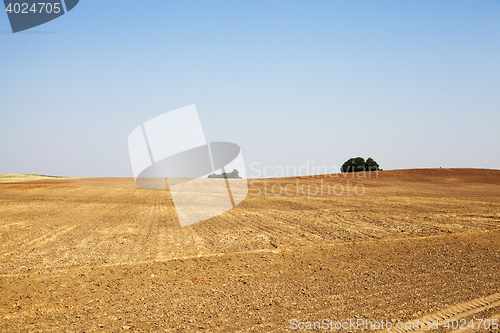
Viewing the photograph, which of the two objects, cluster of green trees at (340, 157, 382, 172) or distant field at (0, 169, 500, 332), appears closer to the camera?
distant field at (0, 169, 500, 332)

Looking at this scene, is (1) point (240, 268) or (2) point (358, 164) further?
(2) point (358, 164)

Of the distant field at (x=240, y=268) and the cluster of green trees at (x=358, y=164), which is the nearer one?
the distant field at (x=240, y=268)

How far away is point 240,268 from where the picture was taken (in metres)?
8.45

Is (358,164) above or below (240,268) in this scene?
above

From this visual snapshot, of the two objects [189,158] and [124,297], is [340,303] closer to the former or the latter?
[124,297]

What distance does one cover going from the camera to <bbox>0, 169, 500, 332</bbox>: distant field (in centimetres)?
572

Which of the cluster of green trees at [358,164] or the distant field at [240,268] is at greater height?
the cluster of green trees at [358,164]

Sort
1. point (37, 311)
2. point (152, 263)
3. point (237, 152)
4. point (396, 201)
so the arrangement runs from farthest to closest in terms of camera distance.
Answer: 1. point (396, 201)
2. point (237, 152)
3. point (152, 263)
4. point (37, 311)

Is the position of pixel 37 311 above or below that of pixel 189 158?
below

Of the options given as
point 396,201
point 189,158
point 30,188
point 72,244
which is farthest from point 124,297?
point 30,188

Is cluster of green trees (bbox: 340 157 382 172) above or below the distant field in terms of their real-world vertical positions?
above

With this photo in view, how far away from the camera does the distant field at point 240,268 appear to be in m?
5.72

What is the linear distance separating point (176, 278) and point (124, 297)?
1340 millimetres

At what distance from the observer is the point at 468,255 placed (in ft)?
30.4
